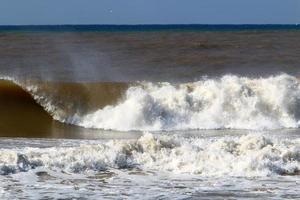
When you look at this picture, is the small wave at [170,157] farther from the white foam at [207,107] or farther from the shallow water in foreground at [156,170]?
the white foam at [207,107]

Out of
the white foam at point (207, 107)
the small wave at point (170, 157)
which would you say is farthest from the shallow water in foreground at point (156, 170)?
the white foam at point (207, 107)

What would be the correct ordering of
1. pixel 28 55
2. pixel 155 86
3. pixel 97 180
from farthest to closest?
1. pixel 28 55
2. pixel 155 86
3. pixel 97 180

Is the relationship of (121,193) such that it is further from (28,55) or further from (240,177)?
(28,55)

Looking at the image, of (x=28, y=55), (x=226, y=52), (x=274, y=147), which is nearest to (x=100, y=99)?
(x=274, y=147)

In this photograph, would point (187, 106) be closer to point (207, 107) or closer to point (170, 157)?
point (207, 107)

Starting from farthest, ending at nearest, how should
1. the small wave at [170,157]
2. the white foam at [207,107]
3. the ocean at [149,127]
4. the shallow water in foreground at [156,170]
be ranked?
1. the white foam at [207,107]
2. the small wave at [170,157]
3. the ocean at [149,127]
4. the shallow water in foreground at [156,170]

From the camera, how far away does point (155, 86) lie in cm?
1766

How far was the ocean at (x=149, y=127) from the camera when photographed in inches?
379

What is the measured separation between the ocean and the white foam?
0.03 meters

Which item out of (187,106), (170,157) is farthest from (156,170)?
(187,106)

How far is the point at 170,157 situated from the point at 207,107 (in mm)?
5777

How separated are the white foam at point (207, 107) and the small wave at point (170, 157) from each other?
4294 mm

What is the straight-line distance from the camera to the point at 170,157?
1101cm

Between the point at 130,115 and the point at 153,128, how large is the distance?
0.71m
